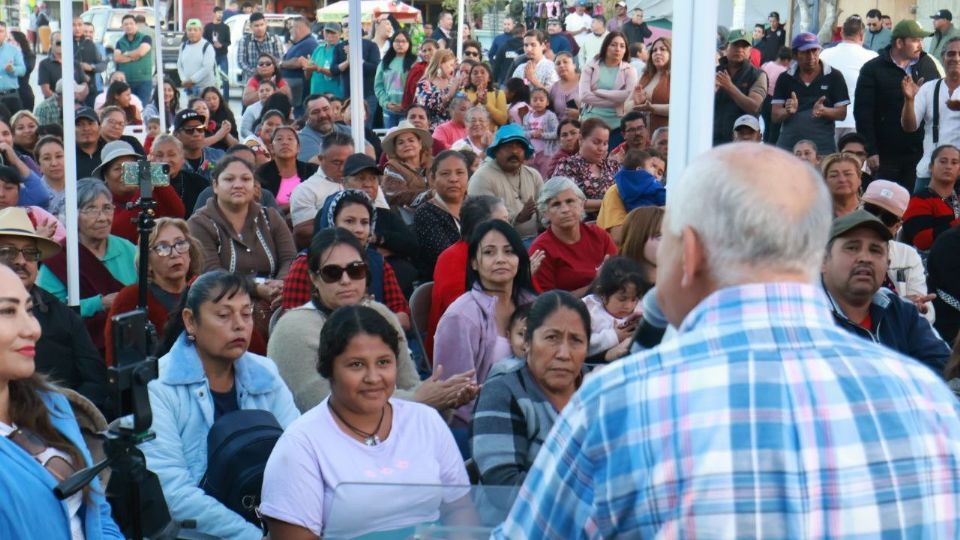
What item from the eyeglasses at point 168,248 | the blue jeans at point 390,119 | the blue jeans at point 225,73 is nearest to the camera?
the eyeglasses at point 168,248

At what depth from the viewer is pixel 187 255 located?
18.8 ft

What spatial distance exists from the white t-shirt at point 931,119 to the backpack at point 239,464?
6887mm

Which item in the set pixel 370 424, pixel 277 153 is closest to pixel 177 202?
pixel 277 153

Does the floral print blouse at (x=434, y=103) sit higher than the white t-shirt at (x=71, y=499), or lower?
higher

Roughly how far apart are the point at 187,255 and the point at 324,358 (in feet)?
6.99

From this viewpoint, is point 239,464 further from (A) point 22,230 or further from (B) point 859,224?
(B) point 859,224

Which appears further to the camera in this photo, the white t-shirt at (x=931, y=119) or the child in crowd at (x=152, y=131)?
the child in crowd at (x=152, y=131)

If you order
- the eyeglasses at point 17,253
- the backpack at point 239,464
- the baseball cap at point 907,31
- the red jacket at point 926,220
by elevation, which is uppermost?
Answer: the baseball cap at point 907,31

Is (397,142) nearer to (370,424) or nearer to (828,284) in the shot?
(828,284)

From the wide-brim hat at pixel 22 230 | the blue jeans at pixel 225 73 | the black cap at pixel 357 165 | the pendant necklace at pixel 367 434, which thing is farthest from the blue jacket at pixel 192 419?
the blue jeans at pixel 225 73

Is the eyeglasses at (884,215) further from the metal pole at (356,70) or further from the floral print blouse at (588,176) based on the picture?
the metal pole at (356,70)

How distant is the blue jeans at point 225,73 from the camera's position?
807 inches

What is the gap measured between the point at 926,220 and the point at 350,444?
5.16 meters

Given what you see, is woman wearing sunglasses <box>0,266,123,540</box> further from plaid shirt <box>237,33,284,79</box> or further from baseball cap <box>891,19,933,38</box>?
plaid shirt <box>237,33,284,79</box>
